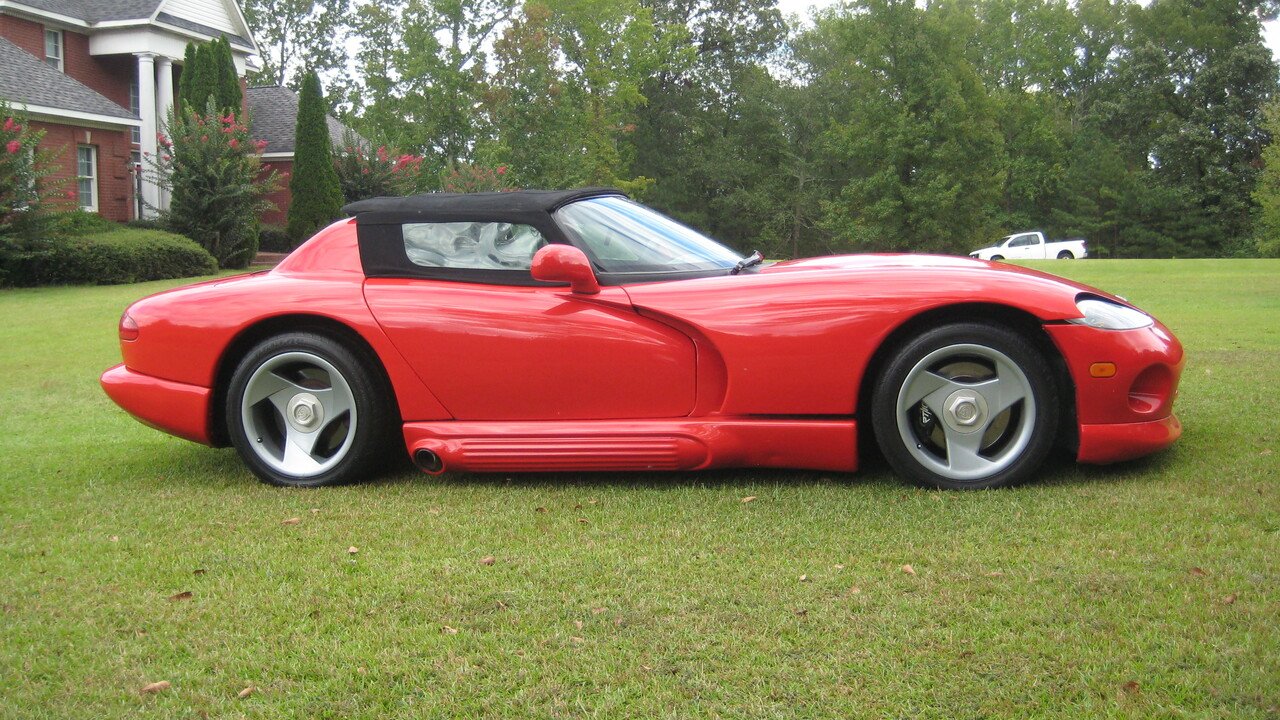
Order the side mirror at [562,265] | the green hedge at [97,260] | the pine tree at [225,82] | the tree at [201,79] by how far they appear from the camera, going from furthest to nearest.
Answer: the pine tree at [225,82] < the tree at [201,79] < the green hedge at [97,260] < the side mirror at [562,265]

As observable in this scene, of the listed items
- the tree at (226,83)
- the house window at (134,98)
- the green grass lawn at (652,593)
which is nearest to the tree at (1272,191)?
the tree at (226,83)

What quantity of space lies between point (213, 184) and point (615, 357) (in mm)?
22170

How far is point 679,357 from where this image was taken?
432cm

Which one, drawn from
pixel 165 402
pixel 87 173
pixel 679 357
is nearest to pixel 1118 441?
pixel 679 357

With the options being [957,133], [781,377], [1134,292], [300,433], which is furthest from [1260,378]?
[957,133]

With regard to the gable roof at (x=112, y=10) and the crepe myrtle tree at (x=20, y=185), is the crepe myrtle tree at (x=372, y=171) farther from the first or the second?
the crepe myrtle tree at (x=20, y=185)

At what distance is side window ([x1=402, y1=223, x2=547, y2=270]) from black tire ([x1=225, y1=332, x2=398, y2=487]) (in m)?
0.51

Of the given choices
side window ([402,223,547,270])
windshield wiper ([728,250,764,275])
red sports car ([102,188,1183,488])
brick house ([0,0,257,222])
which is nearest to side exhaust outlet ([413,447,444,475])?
red sports car ([102,188,1183,488])

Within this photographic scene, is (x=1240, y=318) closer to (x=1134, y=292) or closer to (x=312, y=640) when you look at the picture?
(x=1134, y=292)

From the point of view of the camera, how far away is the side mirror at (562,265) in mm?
4312

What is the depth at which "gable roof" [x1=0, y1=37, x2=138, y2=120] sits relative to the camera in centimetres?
2575

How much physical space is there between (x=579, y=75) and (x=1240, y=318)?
142 feet

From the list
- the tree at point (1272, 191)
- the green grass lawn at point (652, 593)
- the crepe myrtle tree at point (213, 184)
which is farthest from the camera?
the tree at point (1272, 191)

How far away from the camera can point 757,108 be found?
57469 millimetres
